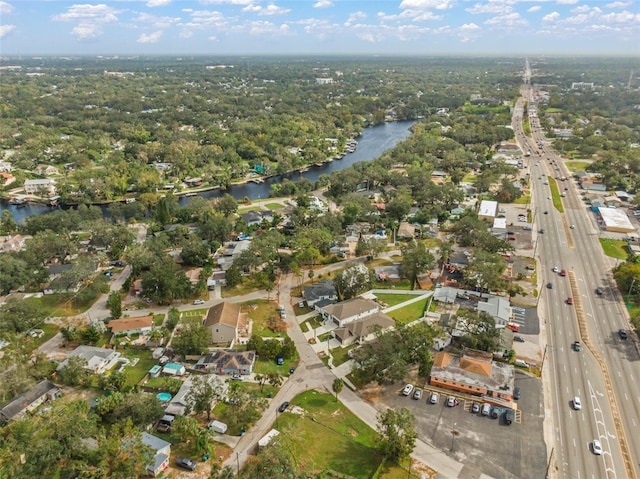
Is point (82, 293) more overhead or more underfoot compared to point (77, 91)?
more underfoot

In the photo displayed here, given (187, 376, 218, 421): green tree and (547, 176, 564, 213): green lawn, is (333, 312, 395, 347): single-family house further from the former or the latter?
(547, 176, 564, 213): green lawn

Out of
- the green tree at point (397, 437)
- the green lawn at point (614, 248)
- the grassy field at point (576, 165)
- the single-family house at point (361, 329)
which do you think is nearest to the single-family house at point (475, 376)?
the single-family house at point (361, 329)

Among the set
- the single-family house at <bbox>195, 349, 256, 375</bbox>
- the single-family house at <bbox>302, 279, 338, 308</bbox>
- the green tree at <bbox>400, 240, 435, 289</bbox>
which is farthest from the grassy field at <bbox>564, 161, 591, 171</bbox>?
the single-family house at <bbox>195, 349, 256, 375</bbox>

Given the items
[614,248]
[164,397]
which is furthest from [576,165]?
[164,397]

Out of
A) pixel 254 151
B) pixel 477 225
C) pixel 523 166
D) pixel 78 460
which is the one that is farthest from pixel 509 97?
pixel 78 460

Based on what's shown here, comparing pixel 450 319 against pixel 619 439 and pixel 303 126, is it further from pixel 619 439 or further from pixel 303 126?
pixel 303 126

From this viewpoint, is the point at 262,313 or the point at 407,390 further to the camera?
the point at 262,313

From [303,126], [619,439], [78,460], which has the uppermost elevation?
[303,126]

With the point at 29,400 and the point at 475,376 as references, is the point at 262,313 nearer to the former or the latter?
the point at 29,400
